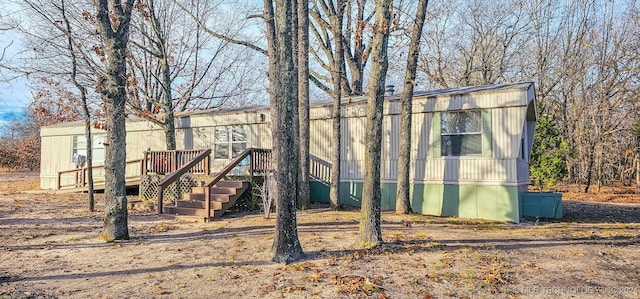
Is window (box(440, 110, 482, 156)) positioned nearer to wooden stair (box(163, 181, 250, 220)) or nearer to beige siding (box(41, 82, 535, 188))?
beige siding (box(41, 82, 535, 188))

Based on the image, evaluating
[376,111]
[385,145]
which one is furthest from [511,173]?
[376,111]

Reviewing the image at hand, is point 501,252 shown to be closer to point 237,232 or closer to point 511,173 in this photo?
point 511,173

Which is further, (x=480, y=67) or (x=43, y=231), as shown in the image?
(x=480, y=67)

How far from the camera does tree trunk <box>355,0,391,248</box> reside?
645 cm

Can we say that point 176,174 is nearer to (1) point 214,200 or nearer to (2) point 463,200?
(1) point 214,200

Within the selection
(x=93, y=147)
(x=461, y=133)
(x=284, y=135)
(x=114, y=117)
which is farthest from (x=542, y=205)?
(x=93, y=147)

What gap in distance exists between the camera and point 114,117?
732 cm

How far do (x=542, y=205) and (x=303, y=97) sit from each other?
708cm

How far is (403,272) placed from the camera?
17.5 ft

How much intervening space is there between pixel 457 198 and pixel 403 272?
6.04 meters

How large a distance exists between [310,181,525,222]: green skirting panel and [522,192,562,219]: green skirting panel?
13.3 inches

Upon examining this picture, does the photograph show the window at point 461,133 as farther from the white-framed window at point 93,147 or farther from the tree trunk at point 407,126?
the white-framed window at point 93,147

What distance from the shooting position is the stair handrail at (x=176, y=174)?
1052 cm

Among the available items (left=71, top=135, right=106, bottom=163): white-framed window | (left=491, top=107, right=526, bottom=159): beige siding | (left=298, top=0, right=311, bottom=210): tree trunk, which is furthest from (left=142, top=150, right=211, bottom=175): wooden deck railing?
(left=491, top=107, right=526, bottom=159): beige siding
